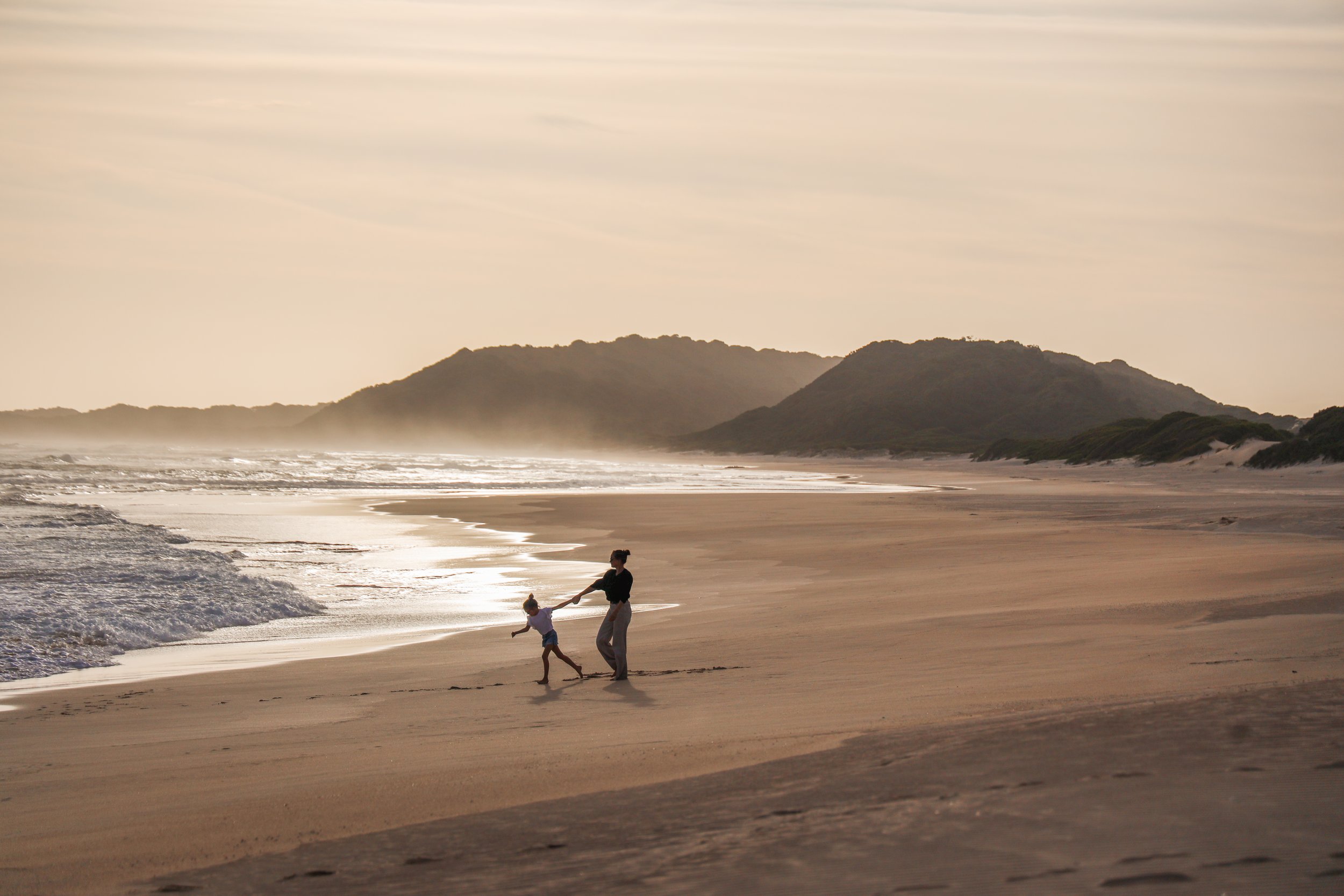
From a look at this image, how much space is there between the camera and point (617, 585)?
10.2 m

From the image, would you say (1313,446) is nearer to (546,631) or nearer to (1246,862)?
(546,631)

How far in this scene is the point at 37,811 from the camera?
6066 millimetres

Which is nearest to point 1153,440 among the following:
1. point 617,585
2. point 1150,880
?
point 617,585

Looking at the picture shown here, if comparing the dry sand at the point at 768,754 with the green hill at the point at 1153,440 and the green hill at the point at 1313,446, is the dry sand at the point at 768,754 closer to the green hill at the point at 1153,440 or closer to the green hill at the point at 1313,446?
the green hill at the point at 1313,446

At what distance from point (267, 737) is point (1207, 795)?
6.38 meters

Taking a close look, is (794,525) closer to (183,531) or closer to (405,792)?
(183,531)

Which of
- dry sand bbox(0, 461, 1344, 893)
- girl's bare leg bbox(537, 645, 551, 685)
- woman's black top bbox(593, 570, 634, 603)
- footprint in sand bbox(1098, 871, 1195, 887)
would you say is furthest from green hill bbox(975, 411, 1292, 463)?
footprint in sand bbox(1098, 871, 1195, 887)

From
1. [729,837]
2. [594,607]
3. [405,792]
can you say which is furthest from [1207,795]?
[594,607]

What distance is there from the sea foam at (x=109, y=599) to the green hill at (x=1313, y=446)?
49.8m

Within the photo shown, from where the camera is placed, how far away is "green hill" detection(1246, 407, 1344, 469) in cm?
5003

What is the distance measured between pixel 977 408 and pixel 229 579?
16749 centimetres

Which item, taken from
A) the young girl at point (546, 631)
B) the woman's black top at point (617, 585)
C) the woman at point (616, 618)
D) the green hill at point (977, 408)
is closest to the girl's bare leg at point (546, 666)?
the young girl at point (546, 631)

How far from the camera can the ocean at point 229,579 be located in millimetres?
12211

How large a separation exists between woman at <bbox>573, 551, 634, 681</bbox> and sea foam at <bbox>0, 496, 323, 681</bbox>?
227 inches
